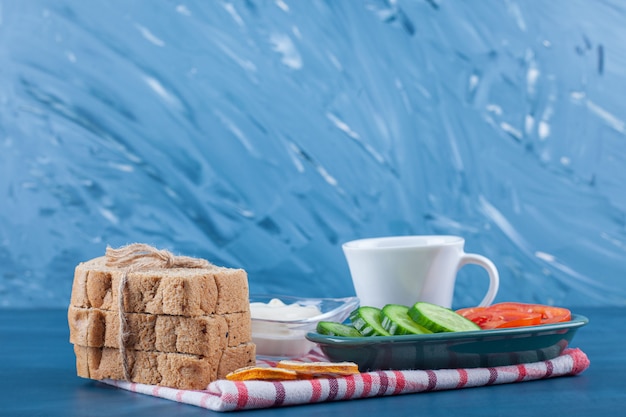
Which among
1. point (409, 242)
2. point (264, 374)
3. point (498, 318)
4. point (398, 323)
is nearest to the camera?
point (264, 374)

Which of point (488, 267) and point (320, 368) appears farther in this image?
point (488, 267)

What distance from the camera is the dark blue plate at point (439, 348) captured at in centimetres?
118

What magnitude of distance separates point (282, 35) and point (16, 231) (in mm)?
951

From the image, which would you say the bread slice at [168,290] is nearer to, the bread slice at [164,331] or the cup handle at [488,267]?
the bread slice at [164,331]

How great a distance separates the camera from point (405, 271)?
144 centimetres

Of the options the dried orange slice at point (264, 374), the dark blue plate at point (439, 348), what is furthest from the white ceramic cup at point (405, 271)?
the dried orange slice at point (264, 374)

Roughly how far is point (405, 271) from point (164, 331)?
17.0 inches

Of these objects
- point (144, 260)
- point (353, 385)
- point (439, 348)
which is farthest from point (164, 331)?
point (439, 348)

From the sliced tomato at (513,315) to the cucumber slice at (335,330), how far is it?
194mm

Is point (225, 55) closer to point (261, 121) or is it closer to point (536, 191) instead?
point (261, 121)

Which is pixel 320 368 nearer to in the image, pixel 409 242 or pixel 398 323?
pixel 398 323

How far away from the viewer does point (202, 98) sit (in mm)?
2602

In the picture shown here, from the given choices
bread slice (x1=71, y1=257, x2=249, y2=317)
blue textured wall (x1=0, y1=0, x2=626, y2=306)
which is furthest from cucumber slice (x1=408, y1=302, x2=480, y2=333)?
blue textured wall (x1=0, y1=0, x2=626, y2=306)

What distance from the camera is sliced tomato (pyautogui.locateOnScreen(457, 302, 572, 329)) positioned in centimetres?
129
